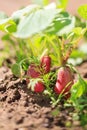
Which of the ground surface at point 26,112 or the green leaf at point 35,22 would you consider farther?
the ground surface at point 26,112

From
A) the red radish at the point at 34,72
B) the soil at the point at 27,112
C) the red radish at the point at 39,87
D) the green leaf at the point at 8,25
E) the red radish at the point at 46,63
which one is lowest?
the soil at the point at 27,112

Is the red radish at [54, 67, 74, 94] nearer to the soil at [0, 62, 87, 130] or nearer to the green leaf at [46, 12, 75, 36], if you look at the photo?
the soil at [0, 62, 87, 130]

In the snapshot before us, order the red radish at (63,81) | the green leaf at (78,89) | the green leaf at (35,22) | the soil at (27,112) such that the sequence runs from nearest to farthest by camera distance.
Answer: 1. the green leaf at (35,22)
2. the soil at (27,112)
3. the green leaf at (78,89)
4. the red radish at (63,81)

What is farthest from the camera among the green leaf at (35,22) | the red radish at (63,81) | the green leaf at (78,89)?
the red radish at (63,81)

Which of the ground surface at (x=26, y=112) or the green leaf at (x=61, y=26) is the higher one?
the green leaf at (x=61, y=26)

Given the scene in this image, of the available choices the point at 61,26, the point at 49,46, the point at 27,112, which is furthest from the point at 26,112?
the point at 49,46

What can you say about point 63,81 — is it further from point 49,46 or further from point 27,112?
point 49,46

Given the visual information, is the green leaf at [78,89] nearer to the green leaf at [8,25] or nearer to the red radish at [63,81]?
the red radish at [63,81]

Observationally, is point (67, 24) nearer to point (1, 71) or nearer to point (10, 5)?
point (1, 71)

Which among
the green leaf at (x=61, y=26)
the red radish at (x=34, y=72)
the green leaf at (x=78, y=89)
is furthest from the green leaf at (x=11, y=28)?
the green leaf at (x=78, y=89)
